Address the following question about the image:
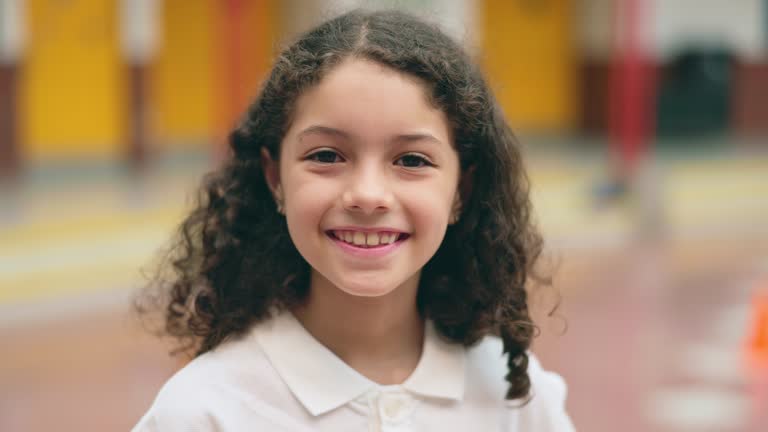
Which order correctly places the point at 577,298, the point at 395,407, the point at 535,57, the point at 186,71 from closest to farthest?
1. the point at 395,407
2. the point at 577,298
3. the point at 186,71
4. the point at 535,57

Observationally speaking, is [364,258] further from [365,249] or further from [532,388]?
[532,388]

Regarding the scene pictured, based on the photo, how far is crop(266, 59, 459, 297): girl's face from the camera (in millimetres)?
1559

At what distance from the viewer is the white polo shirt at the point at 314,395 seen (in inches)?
62.1

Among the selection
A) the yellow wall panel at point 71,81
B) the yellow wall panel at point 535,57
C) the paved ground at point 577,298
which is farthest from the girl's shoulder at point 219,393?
the yellow wall panel at point 535,57

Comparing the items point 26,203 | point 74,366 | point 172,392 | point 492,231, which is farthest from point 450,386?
point 26,203

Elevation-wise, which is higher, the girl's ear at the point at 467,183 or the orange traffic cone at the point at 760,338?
the girl's ear at the point at 467,183

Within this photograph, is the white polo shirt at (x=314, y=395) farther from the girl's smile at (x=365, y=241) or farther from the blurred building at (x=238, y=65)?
the blurred building at (x=238, y=65)

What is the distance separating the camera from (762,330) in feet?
16.6

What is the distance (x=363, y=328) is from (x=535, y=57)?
1225 cm

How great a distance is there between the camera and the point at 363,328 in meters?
1.70

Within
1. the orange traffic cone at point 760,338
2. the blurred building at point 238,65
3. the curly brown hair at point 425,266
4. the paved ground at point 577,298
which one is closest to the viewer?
the curly brown hair at point 425,266

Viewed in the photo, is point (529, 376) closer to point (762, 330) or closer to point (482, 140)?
point (482, 140)

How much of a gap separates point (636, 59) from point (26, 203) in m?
4.14

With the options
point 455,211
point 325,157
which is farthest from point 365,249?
point 455,211
